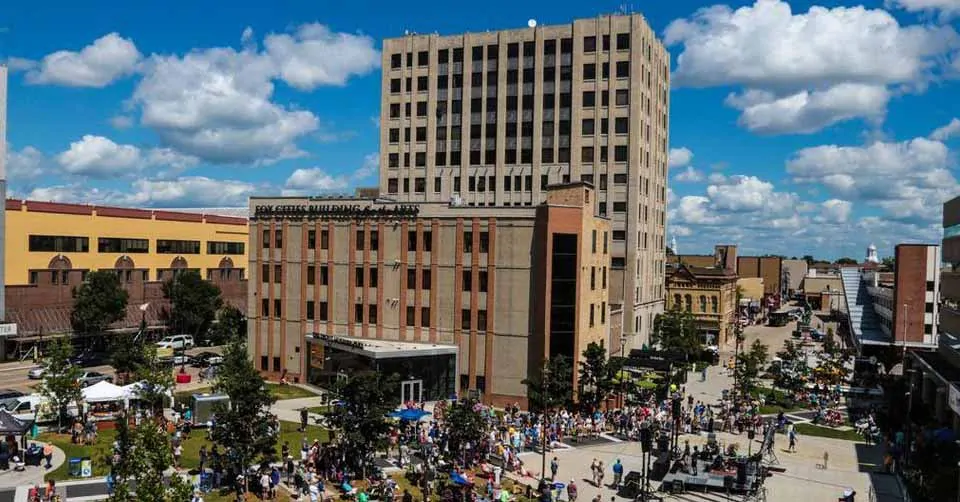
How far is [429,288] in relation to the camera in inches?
2264

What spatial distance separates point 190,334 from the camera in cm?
8588

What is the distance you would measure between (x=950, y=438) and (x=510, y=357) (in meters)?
27.2

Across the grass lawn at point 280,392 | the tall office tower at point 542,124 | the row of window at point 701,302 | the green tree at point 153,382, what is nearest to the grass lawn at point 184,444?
the green tree at point 153,382

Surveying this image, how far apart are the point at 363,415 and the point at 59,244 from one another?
185 feet

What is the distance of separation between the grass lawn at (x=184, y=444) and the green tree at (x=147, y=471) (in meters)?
9.76

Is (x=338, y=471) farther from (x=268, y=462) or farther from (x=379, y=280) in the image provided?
(x=379, y=280)

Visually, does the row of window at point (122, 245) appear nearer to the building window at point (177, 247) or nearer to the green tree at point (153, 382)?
the building window at point (177, 247)

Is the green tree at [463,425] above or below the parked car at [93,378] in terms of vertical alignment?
above

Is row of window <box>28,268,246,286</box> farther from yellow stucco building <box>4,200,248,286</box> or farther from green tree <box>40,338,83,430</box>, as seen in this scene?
green tree <box>40,338,83,430</box>

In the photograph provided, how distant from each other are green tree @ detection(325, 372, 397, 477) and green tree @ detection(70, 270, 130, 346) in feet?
152

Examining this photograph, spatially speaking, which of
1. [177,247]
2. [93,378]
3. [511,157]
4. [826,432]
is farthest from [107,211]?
[826,432]

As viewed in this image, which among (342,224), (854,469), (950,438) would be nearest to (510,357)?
(342,224)

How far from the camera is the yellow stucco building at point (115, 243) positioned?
73.9m

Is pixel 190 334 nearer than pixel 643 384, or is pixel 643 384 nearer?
pixel 643 384
